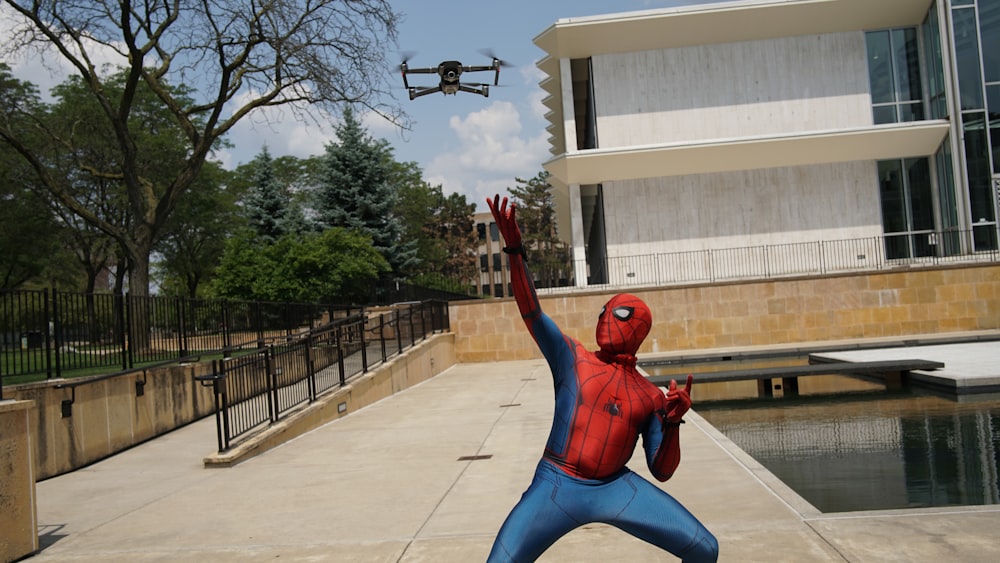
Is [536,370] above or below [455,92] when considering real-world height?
below

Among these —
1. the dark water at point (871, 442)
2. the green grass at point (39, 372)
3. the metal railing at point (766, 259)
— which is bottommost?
the dark water at point (871, 442)

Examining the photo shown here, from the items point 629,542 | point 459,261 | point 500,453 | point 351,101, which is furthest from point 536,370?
point 459,261

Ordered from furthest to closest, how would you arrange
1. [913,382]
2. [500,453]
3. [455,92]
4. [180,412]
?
[913,382] → [180,412] → [500,453] → [455,92]

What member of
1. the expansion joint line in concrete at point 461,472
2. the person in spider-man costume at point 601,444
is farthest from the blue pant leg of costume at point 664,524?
the expansion joint line in concrete at point 461,472

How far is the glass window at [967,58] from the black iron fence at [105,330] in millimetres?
24213

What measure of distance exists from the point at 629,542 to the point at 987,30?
94.6 feet

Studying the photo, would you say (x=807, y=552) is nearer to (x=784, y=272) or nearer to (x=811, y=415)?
(x=811, y=415)

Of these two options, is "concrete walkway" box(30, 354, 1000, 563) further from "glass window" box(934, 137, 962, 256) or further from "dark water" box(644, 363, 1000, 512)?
"glass window" box(934, 137, 962, 256)

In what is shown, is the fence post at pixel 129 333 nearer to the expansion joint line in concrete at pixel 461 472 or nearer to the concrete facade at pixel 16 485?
the expansion joint line in concrete at pixel 461 472

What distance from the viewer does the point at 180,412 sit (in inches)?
535

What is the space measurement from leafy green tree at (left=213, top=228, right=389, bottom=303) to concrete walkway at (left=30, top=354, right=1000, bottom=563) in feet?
63.3

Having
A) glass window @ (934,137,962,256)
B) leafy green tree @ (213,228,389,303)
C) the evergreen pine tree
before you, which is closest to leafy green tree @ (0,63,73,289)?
the evergreen pine tree

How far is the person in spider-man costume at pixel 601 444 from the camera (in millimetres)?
3449

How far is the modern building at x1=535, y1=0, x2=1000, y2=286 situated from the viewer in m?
28.7
